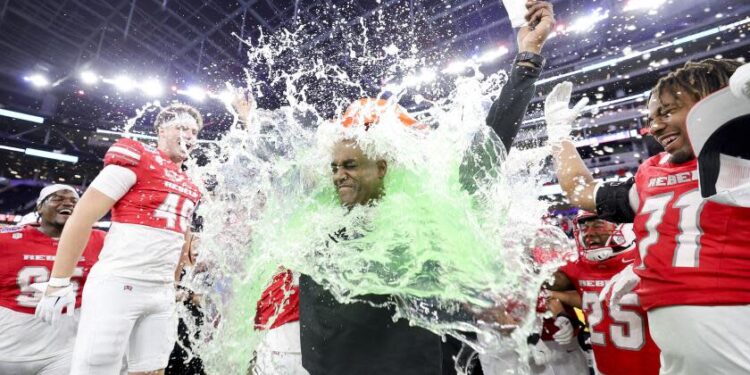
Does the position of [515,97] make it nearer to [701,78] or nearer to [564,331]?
[701,78]

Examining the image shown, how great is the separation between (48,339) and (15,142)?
60.0 feet

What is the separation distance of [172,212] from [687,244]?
300 cm

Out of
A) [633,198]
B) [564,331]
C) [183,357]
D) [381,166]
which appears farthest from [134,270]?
[564,331]

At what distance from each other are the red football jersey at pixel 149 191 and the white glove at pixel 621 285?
3.09 meters

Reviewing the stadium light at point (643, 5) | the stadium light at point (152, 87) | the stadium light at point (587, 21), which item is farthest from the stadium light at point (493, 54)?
the stadium light at point (152, 87)

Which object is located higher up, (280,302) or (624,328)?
(280,302)

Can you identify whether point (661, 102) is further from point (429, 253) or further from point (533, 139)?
point (533, 139)

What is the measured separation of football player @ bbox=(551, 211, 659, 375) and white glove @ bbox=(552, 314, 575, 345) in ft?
0.71

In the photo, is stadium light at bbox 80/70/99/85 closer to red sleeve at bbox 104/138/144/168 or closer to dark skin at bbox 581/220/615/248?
red sleeve at bbox 104/138/144/168

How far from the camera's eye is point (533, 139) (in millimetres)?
9711

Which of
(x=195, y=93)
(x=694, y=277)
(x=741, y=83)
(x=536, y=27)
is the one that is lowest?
(x=694, y=277)

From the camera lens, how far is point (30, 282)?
3.22 metres

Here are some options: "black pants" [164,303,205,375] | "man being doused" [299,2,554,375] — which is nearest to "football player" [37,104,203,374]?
"man being doused" [299,2,554,375]

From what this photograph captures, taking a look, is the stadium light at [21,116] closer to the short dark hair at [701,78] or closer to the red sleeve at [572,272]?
the red sleeve at [572,272]
